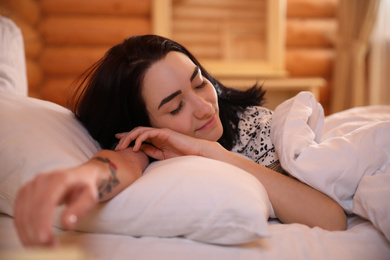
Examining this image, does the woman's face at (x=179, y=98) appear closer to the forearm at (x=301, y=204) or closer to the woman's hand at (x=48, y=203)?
the forearm at (x=301, y=204)

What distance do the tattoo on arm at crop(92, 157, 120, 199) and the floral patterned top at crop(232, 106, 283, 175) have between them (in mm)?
579

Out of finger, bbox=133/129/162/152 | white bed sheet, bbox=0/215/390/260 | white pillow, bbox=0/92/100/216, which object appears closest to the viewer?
white bed sheet, bbox=0/215/390/260

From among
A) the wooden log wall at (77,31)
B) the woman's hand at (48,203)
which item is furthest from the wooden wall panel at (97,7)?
the woman's hand at (48,203)

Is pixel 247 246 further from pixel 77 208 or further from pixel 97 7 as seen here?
pixel 97 7

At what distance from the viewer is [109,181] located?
2.45 ft

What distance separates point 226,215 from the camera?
721mm

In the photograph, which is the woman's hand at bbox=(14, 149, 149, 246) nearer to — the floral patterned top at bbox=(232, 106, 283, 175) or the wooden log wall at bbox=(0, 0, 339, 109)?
the floral patterned top at bbox=(232, 106, 283, 175)

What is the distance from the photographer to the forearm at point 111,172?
0.72 metres

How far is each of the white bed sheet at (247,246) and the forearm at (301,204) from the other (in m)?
Answer: 0.07

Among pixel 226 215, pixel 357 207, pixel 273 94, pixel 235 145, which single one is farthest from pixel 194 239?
pixel 273 94

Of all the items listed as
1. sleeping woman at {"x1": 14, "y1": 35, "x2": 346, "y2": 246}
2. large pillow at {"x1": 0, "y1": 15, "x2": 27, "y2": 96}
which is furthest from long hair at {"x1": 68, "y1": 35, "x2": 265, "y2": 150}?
large pillow at {"x1": 0, "y1": 15, "x2": 27, "y2": 96}

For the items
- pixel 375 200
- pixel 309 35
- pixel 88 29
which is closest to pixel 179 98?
pixel 375 200

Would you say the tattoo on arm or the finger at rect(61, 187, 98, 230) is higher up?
the finger at rect(61, 187, 98, 230)

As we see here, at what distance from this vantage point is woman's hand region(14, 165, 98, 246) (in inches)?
18.2
